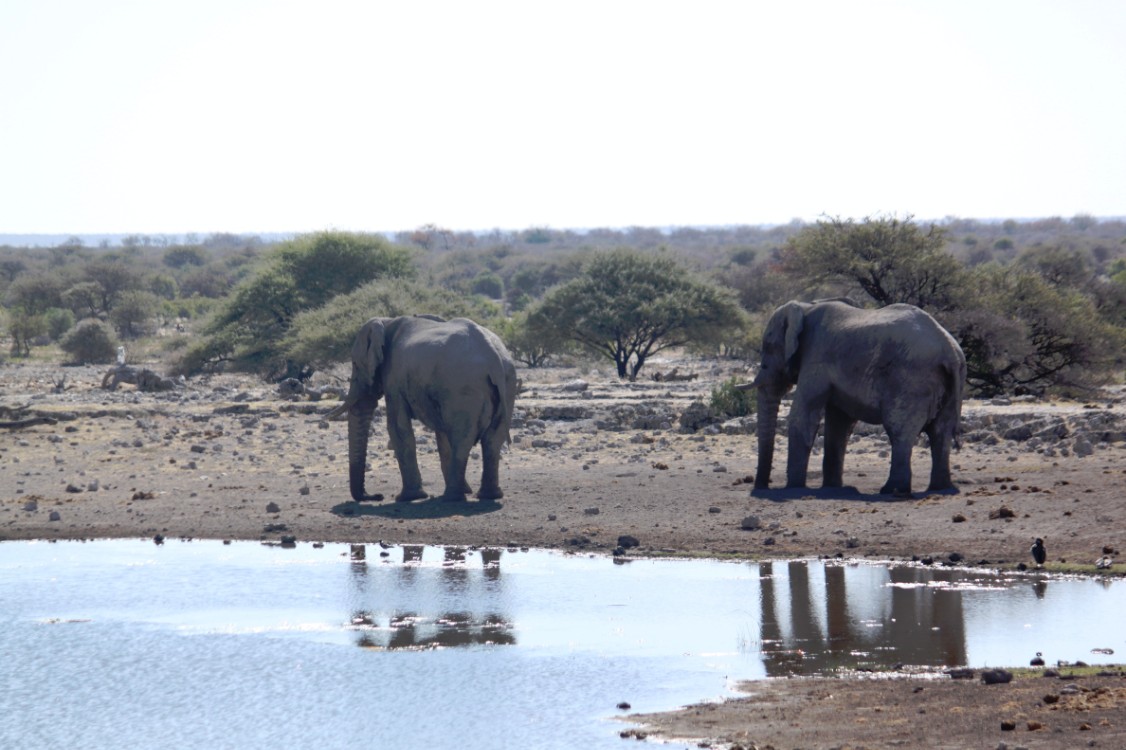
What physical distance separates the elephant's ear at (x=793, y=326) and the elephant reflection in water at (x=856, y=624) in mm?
3766

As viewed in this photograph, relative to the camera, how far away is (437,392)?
54.2ft

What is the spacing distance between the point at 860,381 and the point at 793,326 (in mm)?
1227

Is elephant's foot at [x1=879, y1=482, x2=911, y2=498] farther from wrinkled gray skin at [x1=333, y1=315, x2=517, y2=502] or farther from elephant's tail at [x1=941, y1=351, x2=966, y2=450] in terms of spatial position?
wrinkled gray skin at [x1=333, y1=315, x2=517, y2=502]

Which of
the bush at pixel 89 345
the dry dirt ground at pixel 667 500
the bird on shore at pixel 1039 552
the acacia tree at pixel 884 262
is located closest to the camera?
the dry dirt ground at pixel 667 500

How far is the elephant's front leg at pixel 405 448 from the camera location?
17078 millimetres

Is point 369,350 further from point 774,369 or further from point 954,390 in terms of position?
point 954,390

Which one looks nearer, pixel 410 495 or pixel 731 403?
pixel 410 495

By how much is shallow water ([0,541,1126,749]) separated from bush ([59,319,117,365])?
2953 centimetres

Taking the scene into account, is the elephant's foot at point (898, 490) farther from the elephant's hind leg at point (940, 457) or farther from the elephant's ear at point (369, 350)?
the elephant's ear at point (369, 350)

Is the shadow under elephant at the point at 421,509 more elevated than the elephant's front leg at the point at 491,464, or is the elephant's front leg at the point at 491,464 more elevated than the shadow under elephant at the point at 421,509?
the elephant's front leg at the point at 491,464

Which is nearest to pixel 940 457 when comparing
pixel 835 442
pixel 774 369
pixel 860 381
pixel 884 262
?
pixel 860 381

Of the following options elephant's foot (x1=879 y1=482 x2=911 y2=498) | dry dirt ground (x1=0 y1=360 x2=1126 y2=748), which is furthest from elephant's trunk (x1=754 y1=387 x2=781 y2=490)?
elephant's foot (x1=879 y1=482 x2=911 y2=498)

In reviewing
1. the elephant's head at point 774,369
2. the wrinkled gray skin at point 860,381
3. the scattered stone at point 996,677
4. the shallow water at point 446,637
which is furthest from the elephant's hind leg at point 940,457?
the scattered stone at point 996,677

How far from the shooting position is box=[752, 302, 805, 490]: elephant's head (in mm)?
17141
